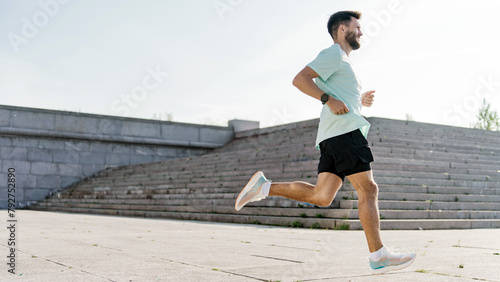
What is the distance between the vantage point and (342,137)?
12.7ft

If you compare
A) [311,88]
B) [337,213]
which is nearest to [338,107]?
[311,88]

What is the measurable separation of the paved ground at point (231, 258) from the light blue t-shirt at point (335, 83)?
1.08 m

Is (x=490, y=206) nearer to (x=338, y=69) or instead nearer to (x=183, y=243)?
(x=183, y=243)

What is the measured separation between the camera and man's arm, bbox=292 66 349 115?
3.89 m

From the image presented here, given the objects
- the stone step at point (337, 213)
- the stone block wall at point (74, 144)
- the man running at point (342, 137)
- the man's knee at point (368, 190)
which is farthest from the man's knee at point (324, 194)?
the stone block wall at point (74, 144)

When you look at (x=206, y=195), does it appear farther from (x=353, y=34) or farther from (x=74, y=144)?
(x=74, y=144)

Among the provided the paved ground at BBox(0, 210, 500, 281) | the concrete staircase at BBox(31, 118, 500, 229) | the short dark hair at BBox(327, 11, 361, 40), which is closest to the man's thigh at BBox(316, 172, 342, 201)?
the paved ground at BBox(0, 210, 500, 281)

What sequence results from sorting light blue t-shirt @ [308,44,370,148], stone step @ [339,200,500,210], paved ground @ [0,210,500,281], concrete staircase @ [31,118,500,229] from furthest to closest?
1. concrete staircase @ [31,118,500,229]
2. stone step @ [339,200,500,210]
3. light blue t-shirt @ [308,44,370,148]
4. paved ground @ [0,210,500,281]

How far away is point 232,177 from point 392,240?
7.58m

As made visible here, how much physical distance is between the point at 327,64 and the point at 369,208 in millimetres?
1086

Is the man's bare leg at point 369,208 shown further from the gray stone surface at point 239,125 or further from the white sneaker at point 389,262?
the gray stone surface at point 239,125

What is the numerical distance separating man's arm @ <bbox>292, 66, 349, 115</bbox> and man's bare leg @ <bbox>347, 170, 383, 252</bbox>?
0.48 metres

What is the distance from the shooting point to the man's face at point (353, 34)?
416 cm

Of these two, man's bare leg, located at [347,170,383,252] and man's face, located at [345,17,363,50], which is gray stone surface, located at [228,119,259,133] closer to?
man's face, located at [345,17,363,50]
